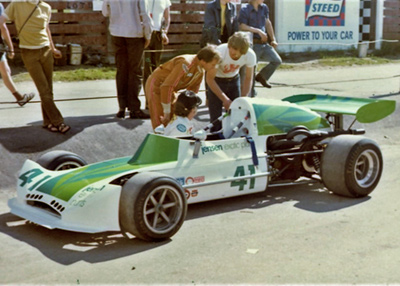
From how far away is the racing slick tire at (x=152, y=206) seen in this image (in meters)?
5.42

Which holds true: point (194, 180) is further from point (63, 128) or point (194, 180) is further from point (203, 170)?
point (63, 128)

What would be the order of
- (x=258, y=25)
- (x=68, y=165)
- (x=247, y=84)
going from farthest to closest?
(x=258, y=25)
(x=247, y=84)
(x=68, y=165)

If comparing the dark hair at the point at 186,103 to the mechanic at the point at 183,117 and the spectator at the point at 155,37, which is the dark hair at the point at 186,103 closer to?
the mechanic at the point at 183,117

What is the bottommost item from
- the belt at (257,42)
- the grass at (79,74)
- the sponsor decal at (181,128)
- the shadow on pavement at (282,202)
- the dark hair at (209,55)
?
the shadow on pavement at (282,202)

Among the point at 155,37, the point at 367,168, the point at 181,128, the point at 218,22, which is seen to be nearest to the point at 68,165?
the point at 181,128

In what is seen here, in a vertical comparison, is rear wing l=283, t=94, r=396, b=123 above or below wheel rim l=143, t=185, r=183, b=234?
above

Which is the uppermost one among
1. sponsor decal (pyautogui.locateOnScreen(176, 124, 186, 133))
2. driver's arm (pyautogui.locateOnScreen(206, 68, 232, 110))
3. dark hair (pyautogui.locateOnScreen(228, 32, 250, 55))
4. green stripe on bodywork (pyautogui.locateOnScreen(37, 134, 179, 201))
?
dark hair (pyautogui.locateOnScreen(228, 32, 250, 55))

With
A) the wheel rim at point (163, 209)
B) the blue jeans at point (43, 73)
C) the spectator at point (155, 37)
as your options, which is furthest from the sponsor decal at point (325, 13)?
the wheel rim at point (163, 209)

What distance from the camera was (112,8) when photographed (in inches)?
352

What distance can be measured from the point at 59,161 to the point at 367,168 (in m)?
2.94

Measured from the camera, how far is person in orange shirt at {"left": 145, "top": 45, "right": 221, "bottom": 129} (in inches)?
290

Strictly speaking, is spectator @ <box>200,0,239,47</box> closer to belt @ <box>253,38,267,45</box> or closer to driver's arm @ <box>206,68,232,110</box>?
belt @ <box>253,38,267,45</box>

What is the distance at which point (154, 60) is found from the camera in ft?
31.6

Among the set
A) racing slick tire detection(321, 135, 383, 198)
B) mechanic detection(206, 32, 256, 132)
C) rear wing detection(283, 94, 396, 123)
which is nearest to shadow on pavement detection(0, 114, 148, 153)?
mechanic detection(206, 32, 256, 132)
